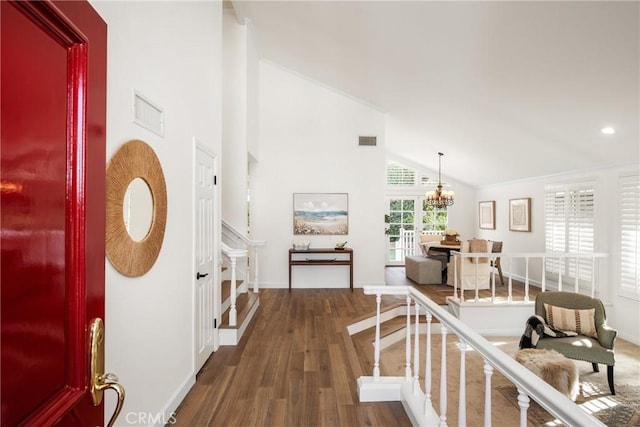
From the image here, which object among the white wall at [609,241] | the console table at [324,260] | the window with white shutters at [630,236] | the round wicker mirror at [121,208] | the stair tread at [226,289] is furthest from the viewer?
the console table at [324,260]

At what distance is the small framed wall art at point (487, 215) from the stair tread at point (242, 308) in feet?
21.2

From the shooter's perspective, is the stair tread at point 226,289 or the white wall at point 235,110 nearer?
the stair tread at point 226,289

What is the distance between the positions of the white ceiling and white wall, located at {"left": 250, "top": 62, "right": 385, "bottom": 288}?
0.39 metres

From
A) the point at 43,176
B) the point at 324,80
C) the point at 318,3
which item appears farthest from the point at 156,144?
the point at 324,80

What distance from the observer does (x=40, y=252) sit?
0.71 m

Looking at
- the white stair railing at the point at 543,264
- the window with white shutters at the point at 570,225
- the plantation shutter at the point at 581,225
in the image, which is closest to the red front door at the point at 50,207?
the white stair railing at the point at 543,264

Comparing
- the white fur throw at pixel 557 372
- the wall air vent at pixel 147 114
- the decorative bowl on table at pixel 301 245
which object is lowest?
the white fur throw at pixel 557 372

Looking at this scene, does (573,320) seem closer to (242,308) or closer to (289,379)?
(289,379)

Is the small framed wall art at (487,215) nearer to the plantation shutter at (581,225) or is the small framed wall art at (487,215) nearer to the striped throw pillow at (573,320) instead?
the plantation shutter at (581,225)

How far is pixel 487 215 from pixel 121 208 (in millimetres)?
9225

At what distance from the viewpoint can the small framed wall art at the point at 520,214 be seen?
755 centimetres

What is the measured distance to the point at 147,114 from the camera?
2.17m

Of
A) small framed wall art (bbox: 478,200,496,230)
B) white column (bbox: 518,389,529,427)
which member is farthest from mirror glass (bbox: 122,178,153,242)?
small framed wall art (bbox: 478,200,496,230)

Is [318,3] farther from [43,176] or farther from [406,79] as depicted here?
[43,176]
